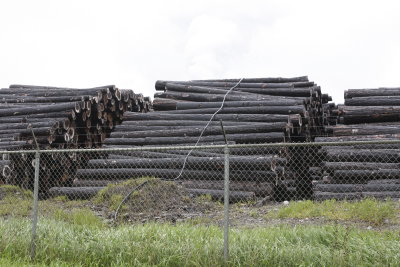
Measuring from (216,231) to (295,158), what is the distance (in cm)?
761

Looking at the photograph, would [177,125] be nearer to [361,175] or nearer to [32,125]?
[32,125]

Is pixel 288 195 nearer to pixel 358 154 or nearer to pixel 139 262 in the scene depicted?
pixel 358 154

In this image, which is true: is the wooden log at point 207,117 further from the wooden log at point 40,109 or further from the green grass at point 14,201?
the green grass at point 14,201

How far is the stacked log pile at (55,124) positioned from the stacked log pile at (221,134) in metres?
1.14

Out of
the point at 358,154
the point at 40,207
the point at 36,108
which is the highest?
the point at 36,108

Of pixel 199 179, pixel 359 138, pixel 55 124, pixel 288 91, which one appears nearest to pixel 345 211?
pixel 199 179

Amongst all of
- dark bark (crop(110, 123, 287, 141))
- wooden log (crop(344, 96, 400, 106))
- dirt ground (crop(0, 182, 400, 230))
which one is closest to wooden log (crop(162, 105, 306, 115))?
dark bark (crop(110, 123, 287, 141))

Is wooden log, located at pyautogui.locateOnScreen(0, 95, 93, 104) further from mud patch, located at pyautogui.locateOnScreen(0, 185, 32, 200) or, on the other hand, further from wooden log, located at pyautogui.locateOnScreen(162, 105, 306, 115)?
mud patch, located at pyautogui.locateOnScreen(0, 185, 32, 200)

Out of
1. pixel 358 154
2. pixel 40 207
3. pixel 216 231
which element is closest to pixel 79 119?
pixel 40 207

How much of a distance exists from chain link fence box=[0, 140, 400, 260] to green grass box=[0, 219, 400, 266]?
290 cm

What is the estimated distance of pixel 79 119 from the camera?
15.6 m

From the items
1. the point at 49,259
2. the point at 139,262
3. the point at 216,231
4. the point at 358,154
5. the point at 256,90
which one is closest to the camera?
the point at 139,262

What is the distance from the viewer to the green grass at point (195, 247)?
5684mm

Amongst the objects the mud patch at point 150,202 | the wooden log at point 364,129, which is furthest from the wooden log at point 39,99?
the wooden log at point 364,129
